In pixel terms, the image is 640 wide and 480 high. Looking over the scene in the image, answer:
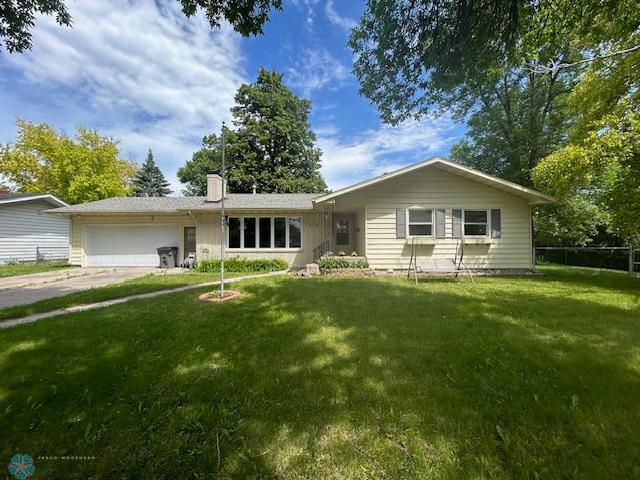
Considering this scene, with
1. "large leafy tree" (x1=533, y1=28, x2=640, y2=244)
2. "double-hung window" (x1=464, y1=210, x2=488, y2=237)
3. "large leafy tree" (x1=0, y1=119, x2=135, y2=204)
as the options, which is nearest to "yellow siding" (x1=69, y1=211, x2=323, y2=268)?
"double-hung window" (x1=464, y1=210, x2=488, y2=237)

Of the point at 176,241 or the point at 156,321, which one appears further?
the point at 176,241

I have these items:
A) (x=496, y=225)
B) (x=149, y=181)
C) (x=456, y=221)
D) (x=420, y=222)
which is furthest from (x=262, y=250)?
Answer: (x=149, y=181)

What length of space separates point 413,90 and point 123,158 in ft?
113

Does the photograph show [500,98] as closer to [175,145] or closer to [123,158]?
[175,145]

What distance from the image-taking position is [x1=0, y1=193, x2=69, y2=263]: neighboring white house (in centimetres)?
1493

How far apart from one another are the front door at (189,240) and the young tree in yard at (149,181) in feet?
71.6

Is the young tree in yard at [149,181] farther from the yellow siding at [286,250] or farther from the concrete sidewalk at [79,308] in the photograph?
the concrete sidewalk at [79,308]

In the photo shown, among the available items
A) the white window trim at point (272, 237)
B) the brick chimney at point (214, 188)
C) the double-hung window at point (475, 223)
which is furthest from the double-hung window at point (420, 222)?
the brick chimney at point (214, 188)

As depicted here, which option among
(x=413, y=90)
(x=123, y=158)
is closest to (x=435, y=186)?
(x=413, y=90)

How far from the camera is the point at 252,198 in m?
14.1

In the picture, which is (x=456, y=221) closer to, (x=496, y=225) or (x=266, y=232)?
(x=496, y=225)

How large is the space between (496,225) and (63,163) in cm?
3163

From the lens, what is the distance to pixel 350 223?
14.0 m

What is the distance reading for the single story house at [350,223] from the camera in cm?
1062
